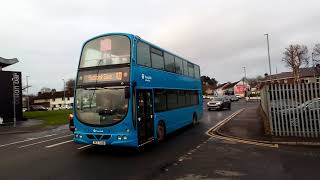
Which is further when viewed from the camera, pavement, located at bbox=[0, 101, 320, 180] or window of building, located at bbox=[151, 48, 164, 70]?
window of building, located at bbox=[151, 48, 164, 70]

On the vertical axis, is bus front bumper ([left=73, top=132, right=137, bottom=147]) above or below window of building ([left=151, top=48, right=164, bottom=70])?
Result: below

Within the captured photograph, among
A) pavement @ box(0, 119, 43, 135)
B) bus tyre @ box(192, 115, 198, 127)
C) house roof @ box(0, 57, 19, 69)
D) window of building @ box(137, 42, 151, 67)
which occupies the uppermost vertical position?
house roof @ box(0, 57, 19, 69)

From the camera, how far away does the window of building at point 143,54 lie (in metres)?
12.4

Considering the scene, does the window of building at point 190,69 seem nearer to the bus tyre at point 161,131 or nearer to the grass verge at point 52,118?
the bus tyre at point 161,131

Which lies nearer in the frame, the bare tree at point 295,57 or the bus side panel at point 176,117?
the bus side panel at point 176,117

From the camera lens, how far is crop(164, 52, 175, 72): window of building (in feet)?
51.4

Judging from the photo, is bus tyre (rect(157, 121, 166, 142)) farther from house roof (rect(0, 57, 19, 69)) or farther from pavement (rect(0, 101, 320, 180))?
house roof (rect(0, 57, 19, 69))

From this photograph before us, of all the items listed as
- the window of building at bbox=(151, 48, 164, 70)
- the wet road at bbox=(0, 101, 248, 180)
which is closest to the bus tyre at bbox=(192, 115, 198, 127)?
the wet road at bbox=(0, 101, 248, 180)

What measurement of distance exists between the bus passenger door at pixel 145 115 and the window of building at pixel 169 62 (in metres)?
2.91

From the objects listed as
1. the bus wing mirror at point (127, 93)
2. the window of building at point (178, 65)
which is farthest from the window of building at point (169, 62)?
the bus wing mirror at point (127, 93)

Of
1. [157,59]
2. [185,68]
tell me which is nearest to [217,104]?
[185,68]

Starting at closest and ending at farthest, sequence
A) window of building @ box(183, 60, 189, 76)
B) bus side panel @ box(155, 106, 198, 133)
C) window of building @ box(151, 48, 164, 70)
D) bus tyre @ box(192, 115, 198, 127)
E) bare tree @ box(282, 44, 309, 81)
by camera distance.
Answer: window of building @ box(151, 48, 164, 70) < bus side panel @ box(155, 106, 198, 133) < window of building @ box(183, 60, 189, 76) < bus tyre @ box(192, 115, 198, 127) < bare tree @ box(282, 44, 309, 81)

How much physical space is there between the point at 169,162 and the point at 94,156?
8.84 ft

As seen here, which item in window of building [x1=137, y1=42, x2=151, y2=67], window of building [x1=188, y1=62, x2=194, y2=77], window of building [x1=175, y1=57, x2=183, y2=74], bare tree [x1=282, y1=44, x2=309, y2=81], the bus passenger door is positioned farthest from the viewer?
bare tree [x1=282, y1=44, x2=309, y2=81]
